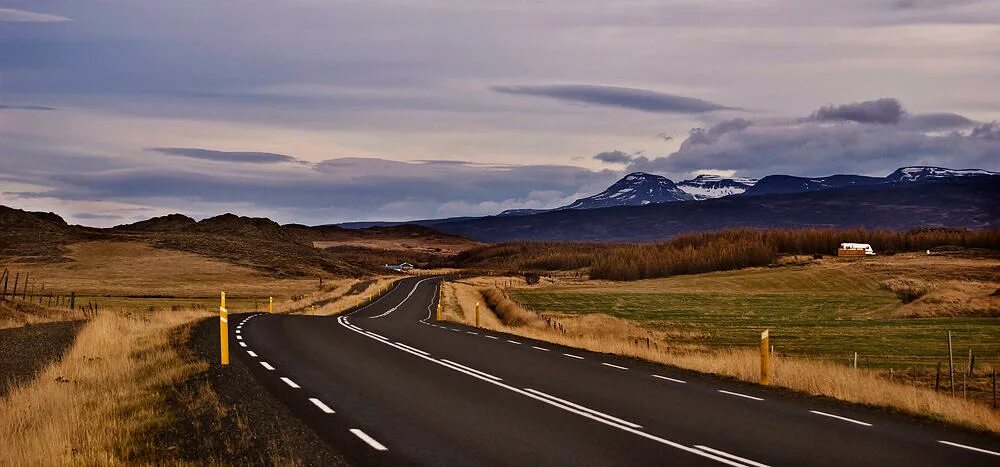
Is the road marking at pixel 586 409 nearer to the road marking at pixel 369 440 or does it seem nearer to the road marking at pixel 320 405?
the road marking at pixel 369 440

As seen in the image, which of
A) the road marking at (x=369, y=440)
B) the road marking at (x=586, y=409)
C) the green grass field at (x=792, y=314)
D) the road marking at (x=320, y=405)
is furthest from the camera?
the green grass field at (x=792, y=314)

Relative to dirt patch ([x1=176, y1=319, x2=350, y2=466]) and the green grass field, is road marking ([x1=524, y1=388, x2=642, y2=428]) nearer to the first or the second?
dirt patch ([x1=176, y1=319, x2=350, y2=466])

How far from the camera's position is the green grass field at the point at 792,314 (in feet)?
171

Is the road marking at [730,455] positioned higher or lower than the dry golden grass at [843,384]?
higher

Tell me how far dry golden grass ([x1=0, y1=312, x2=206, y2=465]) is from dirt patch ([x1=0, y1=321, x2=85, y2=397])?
1.03 metres

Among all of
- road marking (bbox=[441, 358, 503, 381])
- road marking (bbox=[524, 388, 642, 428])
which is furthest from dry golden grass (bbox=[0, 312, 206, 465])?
road marking (bbox=[524, 388, 642, 428])

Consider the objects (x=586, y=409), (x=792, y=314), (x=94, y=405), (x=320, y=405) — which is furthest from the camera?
(x=792, y=314)

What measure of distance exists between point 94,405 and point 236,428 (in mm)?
5298

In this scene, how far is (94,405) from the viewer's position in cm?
Answer: 1731

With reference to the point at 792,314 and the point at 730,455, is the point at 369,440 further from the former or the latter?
the point at 792,314

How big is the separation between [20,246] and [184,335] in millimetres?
149410

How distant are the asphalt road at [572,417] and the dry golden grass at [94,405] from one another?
2.11 m

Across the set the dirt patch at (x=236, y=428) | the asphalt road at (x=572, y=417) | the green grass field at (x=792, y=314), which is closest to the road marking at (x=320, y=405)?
the asphalt road at (x=572, y=417)

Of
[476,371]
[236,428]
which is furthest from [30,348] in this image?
[236,428]
